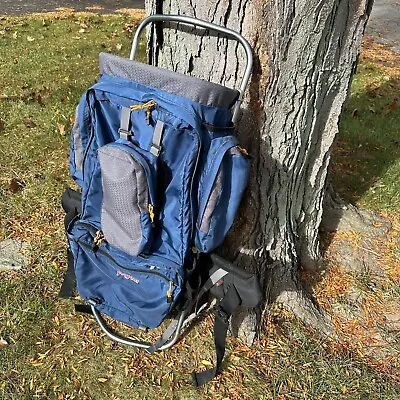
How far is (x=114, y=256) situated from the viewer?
6.88 feet

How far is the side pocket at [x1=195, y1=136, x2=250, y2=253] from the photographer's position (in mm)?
1731

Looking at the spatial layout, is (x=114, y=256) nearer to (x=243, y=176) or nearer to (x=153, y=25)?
(x=243, y=176)

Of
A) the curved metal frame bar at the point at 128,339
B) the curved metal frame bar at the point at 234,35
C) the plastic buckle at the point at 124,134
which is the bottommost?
the curved metal frame bar at the point at 128,339

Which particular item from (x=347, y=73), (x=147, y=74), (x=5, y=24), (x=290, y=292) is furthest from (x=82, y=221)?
(x=5, y=24)

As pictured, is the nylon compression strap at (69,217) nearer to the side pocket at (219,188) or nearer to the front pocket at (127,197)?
the front pocket at (127,197)

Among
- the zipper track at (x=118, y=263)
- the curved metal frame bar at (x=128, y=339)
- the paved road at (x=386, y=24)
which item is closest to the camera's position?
the zipper track at (x=118, y=263)

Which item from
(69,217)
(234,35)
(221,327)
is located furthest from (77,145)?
(221,327)

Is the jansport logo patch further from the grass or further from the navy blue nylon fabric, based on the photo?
the grass

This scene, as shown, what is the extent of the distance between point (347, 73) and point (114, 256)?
1320 millimetres

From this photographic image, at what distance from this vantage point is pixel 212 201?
5.82ft

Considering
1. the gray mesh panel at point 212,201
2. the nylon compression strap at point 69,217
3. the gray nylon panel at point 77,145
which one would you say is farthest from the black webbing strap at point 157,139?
the nylon compression strap at point 69,217

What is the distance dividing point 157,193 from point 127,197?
0.12 meters

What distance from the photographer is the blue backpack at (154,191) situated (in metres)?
1.75

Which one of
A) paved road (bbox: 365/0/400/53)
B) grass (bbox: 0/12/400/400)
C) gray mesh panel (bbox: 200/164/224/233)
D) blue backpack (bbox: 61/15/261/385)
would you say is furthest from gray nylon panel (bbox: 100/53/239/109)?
paved road (bbox: 365/0/400/53)
